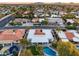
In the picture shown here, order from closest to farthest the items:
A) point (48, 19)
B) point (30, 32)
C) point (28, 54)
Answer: point (28, 54) → point (30, 32) → point (48, 19)

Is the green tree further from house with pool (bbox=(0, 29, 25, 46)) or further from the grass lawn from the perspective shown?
house with pool (bbox=(0, 29, 25, 46))

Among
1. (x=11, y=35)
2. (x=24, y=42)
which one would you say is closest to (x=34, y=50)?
(x=24, y=42)

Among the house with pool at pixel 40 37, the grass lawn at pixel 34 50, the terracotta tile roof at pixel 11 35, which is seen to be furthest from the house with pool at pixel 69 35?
the terracotta tile roof at pixel 11 35

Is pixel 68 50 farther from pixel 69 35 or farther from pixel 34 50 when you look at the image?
pixel 34 50

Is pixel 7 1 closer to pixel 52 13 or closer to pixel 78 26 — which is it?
pixel 52 13

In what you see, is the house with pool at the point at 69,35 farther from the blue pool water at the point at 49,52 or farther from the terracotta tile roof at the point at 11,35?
the terracotta tile roof at the point at 11,35

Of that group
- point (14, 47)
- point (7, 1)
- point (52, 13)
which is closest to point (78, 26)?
point (52, 13)
